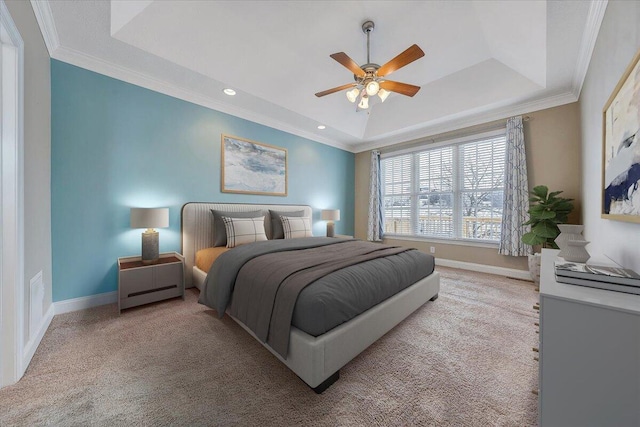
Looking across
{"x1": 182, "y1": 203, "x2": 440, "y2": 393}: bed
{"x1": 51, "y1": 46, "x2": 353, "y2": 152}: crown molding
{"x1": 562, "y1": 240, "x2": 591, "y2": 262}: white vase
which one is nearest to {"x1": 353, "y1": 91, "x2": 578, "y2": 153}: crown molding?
{"x1": 51, "y1": 46, "x2": 353, "y2": 152}: crown molding

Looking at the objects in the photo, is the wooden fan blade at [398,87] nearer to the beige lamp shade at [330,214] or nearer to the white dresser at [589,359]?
the white dresser at [589,359]

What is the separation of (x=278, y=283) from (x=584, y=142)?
152 inches

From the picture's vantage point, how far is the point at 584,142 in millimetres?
2723

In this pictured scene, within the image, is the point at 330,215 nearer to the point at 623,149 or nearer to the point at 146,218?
the point at 146,218

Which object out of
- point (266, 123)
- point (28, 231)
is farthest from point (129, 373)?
point (266, 123)

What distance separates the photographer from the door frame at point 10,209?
136 cm

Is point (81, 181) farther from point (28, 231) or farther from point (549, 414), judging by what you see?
point (549, 414)

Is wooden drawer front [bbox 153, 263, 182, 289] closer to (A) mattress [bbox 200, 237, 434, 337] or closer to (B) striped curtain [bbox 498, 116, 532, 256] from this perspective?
(A) mattress [bbox 200, 237, 434, 337]

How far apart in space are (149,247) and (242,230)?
1.02 metres

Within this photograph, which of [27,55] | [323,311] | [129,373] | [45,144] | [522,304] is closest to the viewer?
[323,311]

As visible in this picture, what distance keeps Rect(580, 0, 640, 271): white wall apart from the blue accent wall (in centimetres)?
389

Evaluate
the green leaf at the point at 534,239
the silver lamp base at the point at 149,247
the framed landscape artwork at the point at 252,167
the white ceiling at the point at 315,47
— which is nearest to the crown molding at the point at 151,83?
the white ceiling at the point at 315,47

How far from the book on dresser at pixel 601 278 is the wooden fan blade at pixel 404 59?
1.87 metres

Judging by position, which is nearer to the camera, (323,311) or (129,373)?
(323,311)
